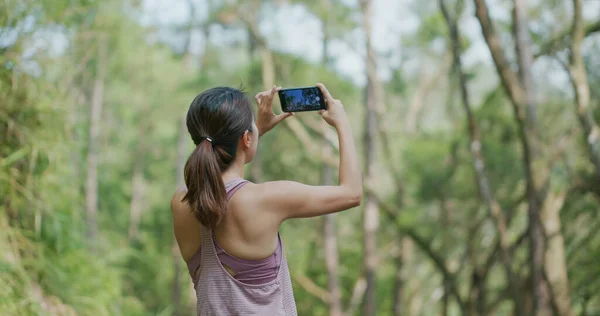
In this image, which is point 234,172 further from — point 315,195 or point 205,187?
point 315,195

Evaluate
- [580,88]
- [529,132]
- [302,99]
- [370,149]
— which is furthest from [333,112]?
[370,149]

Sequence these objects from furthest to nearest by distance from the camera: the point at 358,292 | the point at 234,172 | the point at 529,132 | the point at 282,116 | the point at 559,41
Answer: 1. the point at 358,292
2. the point at 559,41
3. the point at 529,132
4. the point at 282,116
5. the point at 234,172

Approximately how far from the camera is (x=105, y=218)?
69.6ft

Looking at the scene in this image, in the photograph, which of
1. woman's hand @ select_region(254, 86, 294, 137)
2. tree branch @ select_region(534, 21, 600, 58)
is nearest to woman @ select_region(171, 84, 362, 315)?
woman's hand @ select_region(254, 86, 294, 137)

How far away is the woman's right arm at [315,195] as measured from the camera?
177 centimetres

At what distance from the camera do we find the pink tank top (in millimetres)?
1772

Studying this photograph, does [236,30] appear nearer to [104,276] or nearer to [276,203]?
[104,276]

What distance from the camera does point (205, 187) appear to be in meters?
1.77

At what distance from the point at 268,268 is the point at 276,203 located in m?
0.16

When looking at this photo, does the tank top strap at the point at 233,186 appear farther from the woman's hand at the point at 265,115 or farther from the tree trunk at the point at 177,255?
the tree trunk at the point at 177,255

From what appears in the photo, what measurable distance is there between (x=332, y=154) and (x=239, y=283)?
53.3 feet

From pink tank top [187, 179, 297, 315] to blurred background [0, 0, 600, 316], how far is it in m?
1.11

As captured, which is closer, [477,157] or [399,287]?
[477,157]

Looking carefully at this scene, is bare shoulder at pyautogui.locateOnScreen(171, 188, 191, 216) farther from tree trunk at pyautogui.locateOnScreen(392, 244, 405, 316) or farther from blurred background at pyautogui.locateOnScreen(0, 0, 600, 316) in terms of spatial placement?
tree trunk at pyautogui.locateOnScreen(392, 244, 405, 316)
